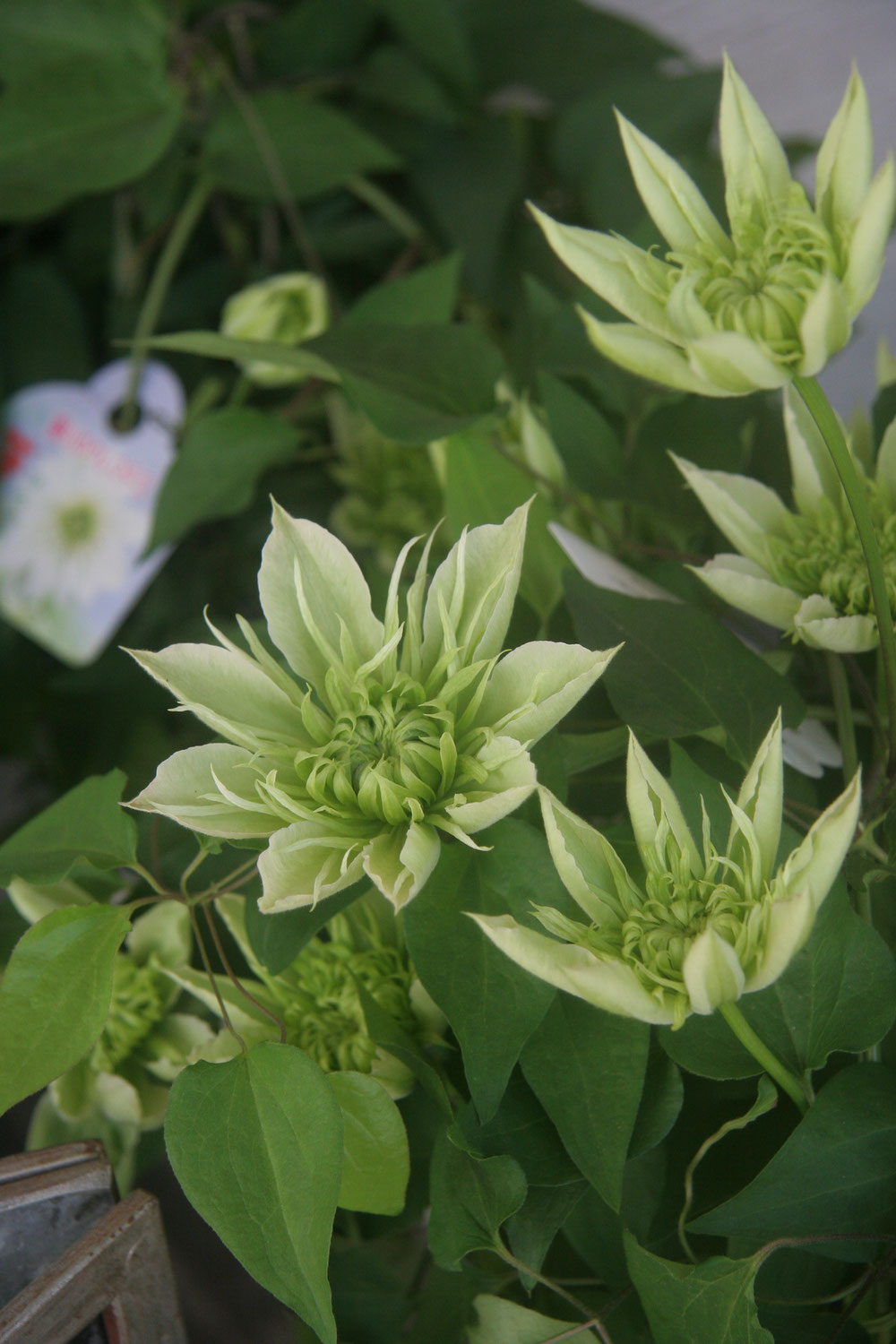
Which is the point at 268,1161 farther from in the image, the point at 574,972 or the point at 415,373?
the point at 415,373

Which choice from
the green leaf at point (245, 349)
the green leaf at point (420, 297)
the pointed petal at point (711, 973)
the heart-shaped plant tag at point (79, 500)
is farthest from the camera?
the heart-shaped plant tag at point (79, 500)

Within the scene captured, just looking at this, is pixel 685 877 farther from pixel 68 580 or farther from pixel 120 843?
pixel 68 580

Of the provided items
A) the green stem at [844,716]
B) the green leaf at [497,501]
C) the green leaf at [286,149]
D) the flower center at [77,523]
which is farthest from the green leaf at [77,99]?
the green stem at [844,716]

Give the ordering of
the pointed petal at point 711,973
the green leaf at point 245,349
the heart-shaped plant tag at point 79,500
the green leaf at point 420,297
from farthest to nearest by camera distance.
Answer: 1. the heart-shaped plant tag at point 79,500
2. the green leaf at point 420,297
3. the green leaf at point 245,349
4. the pointed petal at point 711,973

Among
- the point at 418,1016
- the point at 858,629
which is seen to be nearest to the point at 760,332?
the point at 858,629

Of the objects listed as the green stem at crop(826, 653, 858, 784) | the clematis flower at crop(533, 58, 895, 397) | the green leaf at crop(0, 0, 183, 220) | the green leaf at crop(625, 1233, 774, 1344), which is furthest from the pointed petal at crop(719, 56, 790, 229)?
the green leaf at crop(0, 0, 183, 220)

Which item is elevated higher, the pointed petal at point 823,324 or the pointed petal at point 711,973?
the pointed petal at point 823,324

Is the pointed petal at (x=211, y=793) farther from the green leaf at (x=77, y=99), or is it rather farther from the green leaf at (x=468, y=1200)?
the green leaf at (x=77, y=99)
